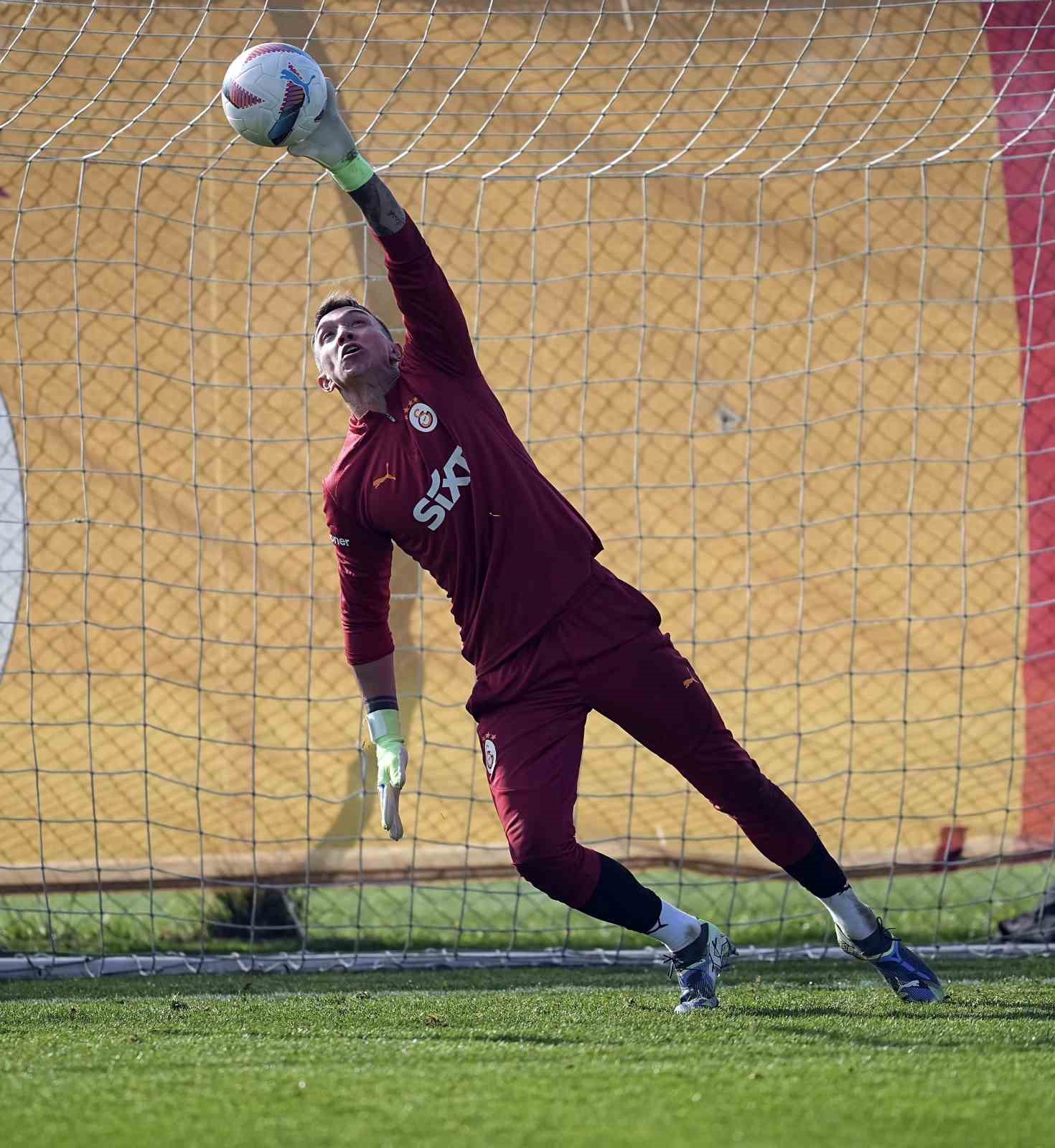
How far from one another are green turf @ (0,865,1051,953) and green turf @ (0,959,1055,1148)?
3.21ft

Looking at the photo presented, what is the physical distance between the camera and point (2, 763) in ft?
19.4

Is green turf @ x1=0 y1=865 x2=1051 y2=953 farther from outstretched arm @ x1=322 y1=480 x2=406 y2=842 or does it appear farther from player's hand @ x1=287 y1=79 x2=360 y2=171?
player's hand @ x1=287 y1=79 x2=360 y2=171

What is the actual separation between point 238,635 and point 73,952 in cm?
147

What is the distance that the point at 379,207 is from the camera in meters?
3.58

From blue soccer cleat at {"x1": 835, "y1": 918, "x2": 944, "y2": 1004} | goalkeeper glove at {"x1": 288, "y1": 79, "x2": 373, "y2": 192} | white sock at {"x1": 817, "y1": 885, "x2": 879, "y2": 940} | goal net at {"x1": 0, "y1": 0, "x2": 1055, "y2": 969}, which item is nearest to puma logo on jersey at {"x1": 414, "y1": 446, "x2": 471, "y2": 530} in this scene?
goalkeeper glove at {"x1": 288, "y1": 79, "x2": 373, "y2": 192}

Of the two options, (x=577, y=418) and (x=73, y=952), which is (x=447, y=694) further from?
(x=73, y=952)

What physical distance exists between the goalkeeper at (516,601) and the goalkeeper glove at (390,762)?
2 centimetres

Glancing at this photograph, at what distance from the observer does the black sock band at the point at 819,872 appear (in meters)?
3.90

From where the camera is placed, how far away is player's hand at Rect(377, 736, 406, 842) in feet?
12.8

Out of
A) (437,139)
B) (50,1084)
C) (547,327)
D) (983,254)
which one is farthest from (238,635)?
(983,254)

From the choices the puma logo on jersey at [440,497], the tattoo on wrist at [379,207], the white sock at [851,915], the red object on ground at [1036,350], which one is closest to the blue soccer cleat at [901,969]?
the white sock at [851,915]

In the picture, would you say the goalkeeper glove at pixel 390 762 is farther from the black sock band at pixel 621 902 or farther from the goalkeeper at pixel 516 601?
the black sock band at pixel 621 902

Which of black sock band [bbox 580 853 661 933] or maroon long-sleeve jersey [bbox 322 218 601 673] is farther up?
maroon long-sleeve jersey [bbox 322 218 601 673]

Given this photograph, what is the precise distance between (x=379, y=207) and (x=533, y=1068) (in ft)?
6.84
